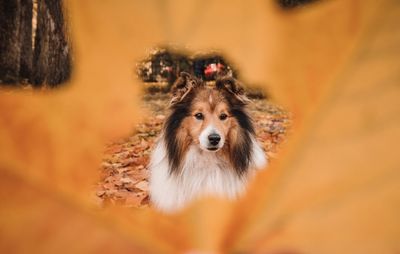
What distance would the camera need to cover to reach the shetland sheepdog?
121cm

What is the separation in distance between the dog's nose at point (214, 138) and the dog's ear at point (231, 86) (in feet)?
0.36

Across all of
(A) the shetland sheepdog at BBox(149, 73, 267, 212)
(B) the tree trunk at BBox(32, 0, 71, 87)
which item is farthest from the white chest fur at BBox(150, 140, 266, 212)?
(B) the tree trunk at BBox(32, 0, 71, 87)

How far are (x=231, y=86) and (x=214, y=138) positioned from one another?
0.14 meters

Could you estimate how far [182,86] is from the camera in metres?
1.23

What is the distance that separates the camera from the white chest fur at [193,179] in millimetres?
1232

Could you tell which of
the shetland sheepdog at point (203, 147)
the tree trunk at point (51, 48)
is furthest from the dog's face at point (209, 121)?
the tree trunk at point (51, 48)

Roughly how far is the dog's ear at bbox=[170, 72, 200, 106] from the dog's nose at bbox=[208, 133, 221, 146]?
0.12 meters

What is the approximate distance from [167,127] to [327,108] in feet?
1.29

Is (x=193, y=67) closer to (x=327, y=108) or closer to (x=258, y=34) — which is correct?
(x=258, y=34)

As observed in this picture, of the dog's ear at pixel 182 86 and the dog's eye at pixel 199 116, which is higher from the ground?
the dog's ear at pixel 182 86

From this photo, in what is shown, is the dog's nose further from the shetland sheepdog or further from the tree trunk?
the tree trunk

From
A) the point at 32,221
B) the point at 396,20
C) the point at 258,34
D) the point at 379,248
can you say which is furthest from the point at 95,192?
the point at 396,20

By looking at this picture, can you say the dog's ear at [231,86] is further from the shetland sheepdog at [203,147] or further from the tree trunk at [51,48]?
the tree trunk at [51,48]

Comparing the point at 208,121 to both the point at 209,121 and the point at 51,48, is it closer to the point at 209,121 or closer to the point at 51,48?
the point at 209,121
